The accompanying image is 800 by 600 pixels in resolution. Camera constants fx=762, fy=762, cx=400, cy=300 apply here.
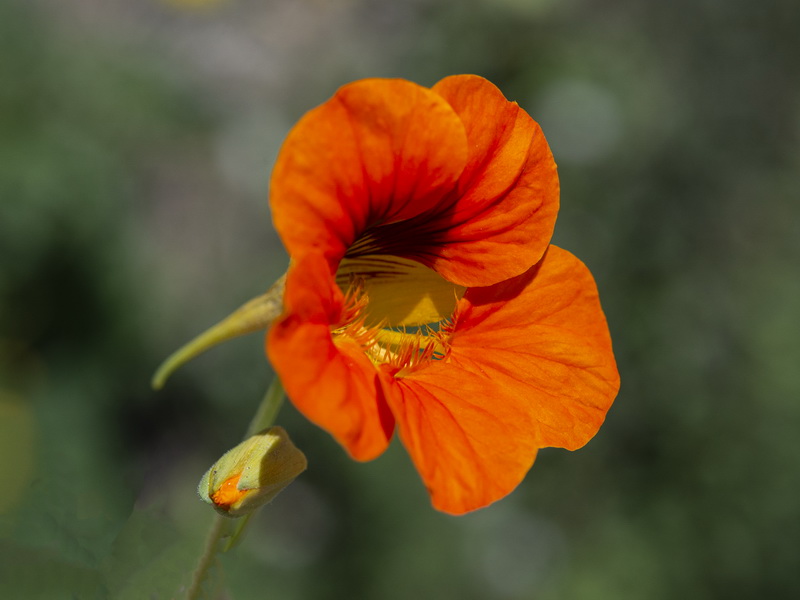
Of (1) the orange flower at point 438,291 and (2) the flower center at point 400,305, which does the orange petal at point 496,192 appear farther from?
(2) the flower center at point 400,305

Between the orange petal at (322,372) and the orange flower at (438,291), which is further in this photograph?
the orange flower at (438,291)

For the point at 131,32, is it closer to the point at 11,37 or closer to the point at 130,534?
the point at 11,37

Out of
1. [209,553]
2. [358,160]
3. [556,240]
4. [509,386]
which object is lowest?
[556,240]

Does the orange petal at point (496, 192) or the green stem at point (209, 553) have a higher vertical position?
the orange petal at point (496, 192)

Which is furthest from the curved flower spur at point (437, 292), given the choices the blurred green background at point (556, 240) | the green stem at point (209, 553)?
the blurred green background at point (556, 240)

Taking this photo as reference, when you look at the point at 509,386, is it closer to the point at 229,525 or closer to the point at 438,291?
the point at 438,291

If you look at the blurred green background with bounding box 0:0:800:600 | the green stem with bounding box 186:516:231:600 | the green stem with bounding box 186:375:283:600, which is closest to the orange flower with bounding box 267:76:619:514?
the green stem with bounding box 186:375:283:600

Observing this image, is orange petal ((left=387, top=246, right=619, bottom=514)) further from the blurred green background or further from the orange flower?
the blurred green background

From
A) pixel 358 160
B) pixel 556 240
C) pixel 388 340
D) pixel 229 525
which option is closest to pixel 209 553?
pixel 229 525
